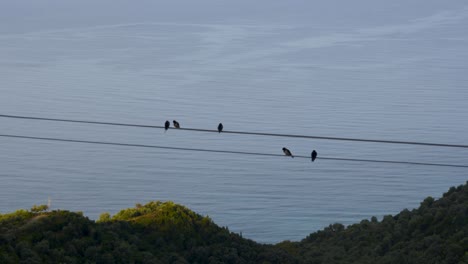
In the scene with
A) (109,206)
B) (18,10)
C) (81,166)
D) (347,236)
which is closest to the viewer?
(347,236)

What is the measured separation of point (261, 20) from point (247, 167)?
63165 mm

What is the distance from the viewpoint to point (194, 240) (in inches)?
1036

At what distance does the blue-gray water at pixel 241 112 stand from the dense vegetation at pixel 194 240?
1084 centimetres

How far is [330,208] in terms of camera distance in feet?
150

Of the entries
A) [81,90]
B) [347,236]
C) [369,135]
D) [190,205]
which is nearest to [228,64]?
[81,90]

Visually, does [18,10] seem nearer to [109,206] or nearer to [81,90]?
[81,90]

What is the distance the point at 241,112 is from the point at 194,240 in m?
34.5

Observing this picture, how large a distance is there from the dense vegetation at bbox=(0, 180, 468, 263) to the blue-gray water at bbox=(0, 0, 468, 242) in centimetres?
1084

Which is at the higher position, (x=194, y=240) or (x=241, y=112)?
(x=241, y=112)

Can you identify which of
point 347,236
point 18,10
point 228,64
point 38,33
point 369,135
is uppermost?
point 18,10

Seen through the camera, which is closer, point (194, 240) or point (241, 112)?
point (194, 240)

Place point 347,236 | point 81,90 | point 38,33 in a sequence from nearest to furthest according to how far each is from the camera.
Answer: point 347,236 < point 81,90 < point 38,33

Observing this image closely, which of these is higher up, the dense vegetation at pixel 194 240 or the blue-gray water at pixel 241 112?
the blue-gray water at pixel 241 112

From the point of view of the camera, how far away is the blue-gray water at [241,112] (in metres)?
47.1
